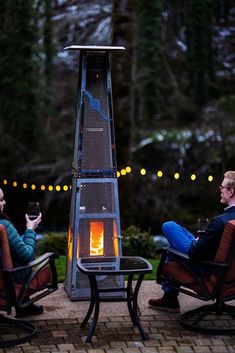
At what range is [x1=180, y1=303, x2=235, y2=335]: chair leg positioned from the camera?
561 cm

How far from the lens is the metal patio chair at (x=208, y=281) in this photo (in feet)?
18.1

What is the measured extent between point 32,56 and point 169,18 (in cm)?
328

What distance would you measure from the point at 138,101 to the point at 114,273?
1416 centimetres

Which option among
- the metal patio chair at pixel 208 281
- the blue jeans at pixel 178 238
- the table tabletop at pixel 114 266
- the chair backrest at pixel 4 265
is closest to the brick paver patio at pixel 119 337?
the metal patio chair at pixel 208 281

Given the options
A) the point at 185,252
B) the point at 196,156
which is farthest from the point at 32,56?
the point at 185,252

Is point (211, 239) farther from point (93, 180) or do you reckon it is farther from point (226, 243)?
point (93, 180)

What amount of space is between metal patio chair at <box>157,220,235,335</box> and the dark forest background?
8.01m

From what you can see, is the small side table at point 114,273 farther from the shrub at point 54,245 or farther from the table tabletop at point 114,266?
the shrub at point 54,245

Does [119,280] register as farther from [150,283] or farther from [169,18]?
[169,18]

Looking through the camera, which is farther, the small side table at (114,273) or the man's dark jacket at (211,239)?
the man's dark jacket at (211,239)

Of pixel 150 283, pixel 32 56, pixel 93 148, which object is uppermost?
pixel 32 56

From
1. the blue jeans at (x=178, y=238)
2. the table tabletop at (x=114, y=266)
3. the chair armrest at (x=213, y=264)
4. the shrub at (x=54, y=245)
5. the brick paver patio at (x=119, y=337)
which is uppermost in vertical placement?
the blue jeans at (x=178, y=238)

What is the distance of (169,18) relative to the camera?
1645 centimetres

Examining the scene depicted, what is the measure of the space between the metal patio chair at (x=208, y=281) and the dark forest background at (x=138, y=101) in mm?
8008
